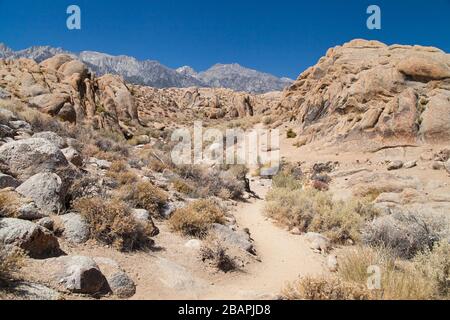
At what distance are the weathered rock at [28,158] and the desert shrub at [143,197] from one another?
1518mm

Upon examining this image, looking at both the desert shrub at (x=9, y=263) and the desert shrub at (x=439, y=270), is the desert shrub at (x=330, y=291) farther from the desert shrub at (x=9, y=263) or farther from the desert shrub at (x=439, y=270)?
the desert shrub at (x=9, y=263)

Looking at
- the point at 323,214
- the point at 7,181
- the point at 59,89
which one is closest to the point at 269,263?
the point at 323,214

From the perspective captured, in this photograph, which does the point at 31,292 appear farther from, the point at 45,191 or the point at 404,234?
the point at 404,234

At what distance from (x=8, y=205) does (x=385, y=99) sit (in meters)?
19.5

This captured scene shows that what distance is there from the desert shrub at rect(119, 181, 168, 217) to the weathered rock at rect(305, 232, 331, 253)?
383 cm

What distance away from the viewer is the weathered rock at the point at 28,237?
14.9ft

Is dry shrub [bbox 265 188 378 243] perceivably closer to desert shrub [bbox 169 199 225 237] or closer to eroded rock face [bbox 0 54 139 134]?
desert shrub [bbox 169 199 225 237]

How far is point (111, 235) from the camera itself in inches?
235

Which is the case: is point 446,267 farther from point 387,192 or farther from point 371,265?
point 387,192

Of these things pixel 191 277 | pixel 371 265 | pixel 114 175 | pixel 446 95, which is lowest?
pixel 191 277

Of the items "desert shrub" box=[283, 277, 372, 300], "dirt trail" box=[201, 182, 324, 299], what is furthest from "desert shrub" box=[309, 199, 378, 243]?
"desert shrub" box=[283, 277, 372, 300]

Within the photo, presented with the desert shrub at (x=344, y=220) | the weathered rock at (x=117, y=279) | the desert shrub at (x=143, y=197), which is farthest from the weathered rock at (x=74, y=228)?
the desert shrub at (x=344, y=220)
